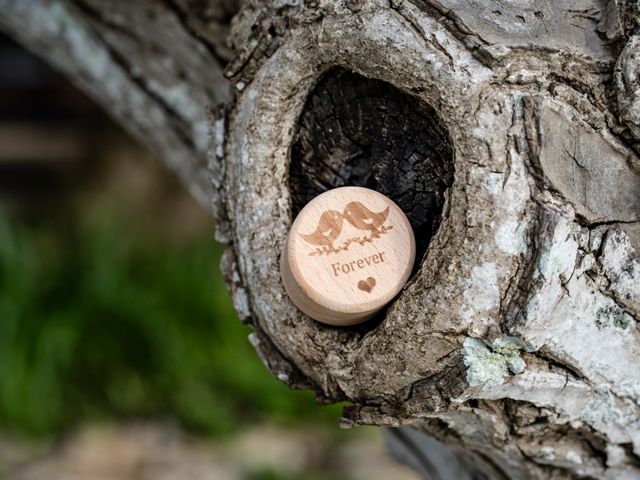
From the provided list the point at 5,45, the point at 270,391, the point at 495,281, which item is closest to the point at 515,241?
the point at 495,281

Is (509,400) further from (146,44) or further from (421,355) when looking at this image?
(146,44)

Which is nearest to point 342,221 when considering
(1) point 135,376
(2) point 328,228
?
(2) point 328,228

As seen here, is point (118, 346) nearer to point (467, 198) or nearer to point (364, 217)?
point (364, 217)

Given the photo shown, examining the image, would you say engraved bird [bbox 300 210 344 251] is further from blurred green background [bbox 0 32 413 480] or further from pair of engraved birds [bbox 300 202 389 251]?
blurred green background [bbox 0 32 413 480]

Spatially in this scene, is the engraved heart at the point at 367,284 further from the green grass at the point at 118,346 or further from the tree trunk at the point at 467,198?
the green grass at the point at 118,346

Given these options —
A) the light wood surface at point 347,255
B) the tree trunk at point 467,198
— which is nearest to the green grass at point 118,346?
the tree trunk at point 467,198
